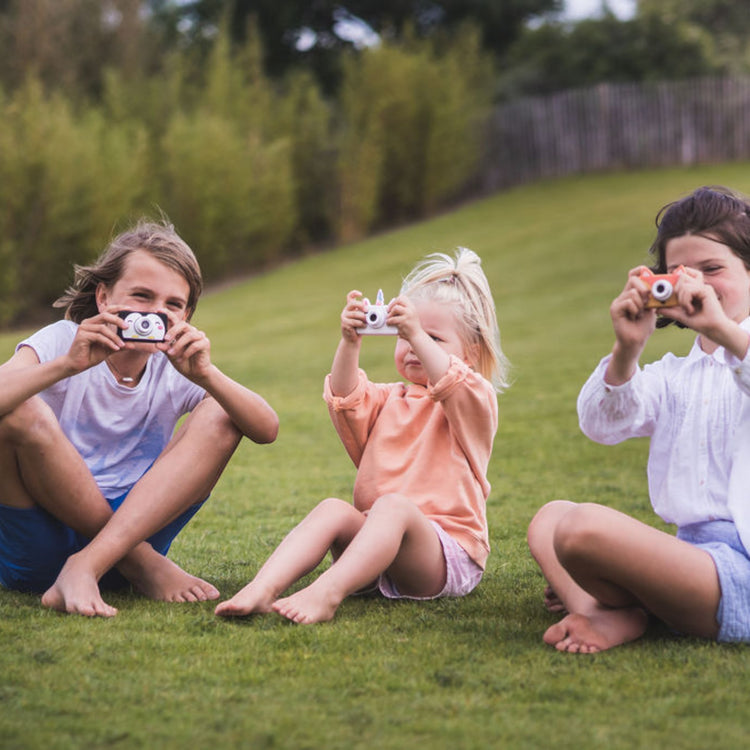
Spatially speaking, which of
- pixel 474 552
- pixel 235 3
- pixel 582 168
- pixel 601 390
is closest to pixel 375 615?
pixel 474 552

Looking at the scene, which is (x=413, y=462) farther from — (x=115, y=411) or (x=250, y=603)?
(x=115, y=411)

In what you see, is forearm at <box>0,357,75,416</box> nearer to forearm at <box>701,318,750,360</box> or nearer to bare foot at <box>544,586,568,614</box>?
bare foot at <box>544,586,568,614</box>

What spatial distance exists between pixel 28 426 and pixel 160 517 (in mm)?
494

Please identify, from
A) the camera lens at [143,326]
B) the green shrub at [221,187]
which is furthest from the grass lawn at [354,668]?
the green shrub at [221,187]

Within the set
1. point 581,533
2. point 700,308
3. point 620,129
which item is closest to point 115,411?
point 581,533

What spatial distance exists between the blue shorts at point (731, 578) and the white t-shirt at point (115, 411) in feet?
5.58

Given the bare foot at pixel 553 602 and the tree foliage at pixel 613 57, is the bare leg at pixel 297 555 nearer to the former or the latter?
the bare foot at pixel 553 602

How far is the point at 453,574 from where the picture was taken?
3215mm

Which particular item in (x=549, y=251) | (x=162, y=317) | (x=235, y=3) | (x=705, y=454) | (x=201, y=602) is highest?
(x=235, y=3)

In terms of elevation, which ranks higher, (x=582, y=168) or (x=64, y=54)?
(x=64, y=54)

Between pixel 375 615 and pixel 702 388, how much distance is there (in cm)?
115

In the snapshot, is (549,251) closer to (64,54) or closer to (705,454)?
(64,54)

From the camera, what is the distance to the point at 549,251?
1739 centimetres

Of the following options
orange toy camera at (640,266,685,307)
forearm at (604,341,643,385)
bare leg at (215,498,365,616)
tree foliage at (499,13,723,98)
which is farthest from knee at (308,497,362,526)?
tree foliage at (499,13,723,98)
